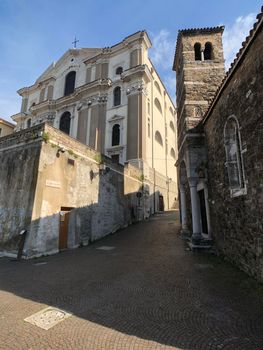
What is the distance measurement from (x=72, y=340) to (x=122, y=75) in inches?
1000

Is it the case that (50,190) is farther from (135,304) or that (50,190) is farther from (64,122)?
(64,122)

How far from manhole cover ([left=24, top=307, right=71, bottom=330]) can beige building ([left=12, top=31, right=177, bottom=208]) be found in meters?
17.3

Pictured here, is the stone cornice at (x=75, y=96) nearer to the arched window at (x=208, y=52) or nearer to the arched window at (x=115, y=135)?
the arched window at (x=115, y=135)

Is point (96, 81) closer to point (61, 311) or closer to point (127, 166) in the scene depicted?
point (127, 166)

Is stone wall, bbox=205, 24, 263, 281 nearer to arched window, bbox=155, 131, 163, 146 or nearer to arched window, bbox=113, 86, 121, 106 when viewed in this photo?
arched window, bbox=113, 86, 121, 106

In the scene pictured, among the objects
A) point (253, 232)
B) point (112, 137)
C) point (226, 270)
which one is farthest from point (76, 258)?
point (112, 137)

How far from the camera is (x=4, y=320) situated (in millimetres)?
3701

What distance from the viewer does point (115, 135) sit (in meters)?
24.2

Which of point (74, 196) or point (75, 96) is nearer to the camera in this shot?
point (74, 196)

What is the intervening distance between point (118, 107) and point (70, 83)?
10949mm

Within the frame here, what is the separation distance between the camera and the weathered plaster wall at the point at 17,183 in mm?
9648

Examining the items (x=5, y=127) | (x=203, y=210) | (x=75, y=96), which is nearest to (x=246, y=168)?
(x=203, y=210)

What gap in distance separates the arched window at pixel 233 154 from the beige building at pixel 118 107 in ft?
45.8

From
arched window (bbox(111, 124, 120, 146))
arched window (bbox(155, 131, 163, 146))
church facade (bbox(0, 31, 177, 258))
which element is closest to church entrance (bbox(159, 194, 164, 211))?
church facade (bbox(0, 31, 177, 258))
